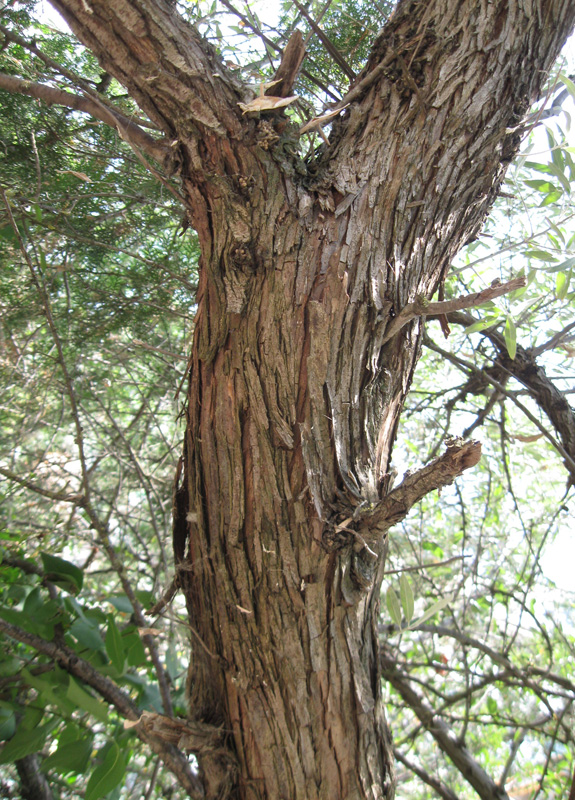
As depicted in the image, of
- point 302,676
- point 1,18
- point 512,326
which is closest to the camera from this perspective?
point 302,676

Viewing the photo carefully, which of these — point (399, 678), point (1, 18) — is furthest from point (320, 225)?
point (399, 678)

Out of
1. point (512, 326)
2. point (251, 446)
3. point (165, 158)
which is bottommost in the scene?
point (251, 446)

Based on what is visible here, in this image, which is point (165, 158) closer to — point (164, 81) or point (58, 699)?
point (164, 81)

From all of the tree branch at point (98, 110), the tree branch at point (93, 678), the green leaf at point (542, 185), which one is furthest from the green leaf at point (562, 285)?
the tree branch at point (93, 678)

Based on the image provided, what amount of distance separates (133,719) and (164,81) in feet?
4.15

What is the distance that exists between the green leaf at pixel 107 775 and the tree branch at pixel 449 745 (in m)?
0.75

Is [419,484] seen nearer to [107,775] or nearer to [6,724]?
[107,775]

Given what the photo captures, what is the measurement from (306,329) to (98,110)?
71 centimetres

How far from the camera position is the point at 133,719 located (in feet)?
3.63

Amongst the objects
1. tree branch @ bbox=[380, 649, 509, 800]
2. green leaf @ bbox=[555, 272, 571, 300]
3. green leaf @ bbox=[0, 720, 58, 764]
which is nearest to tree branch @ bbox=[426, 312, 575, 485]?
green leaf @ bbox=[555, 272, 571, 300]

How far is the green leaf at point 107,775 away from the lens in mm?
1049

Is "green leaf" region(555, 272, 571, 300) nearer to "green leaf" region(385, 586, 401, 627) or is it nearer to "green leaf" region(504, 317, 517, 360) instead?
"green leaf" region(504, 317, 517, 360)

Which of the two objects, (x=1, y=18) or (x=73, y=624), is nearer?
(x=73, y=624)

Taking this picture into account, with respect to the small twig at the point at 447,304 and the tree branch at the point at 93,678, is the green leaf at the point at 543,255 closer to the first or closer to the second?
the small twig at the point at 447,304
